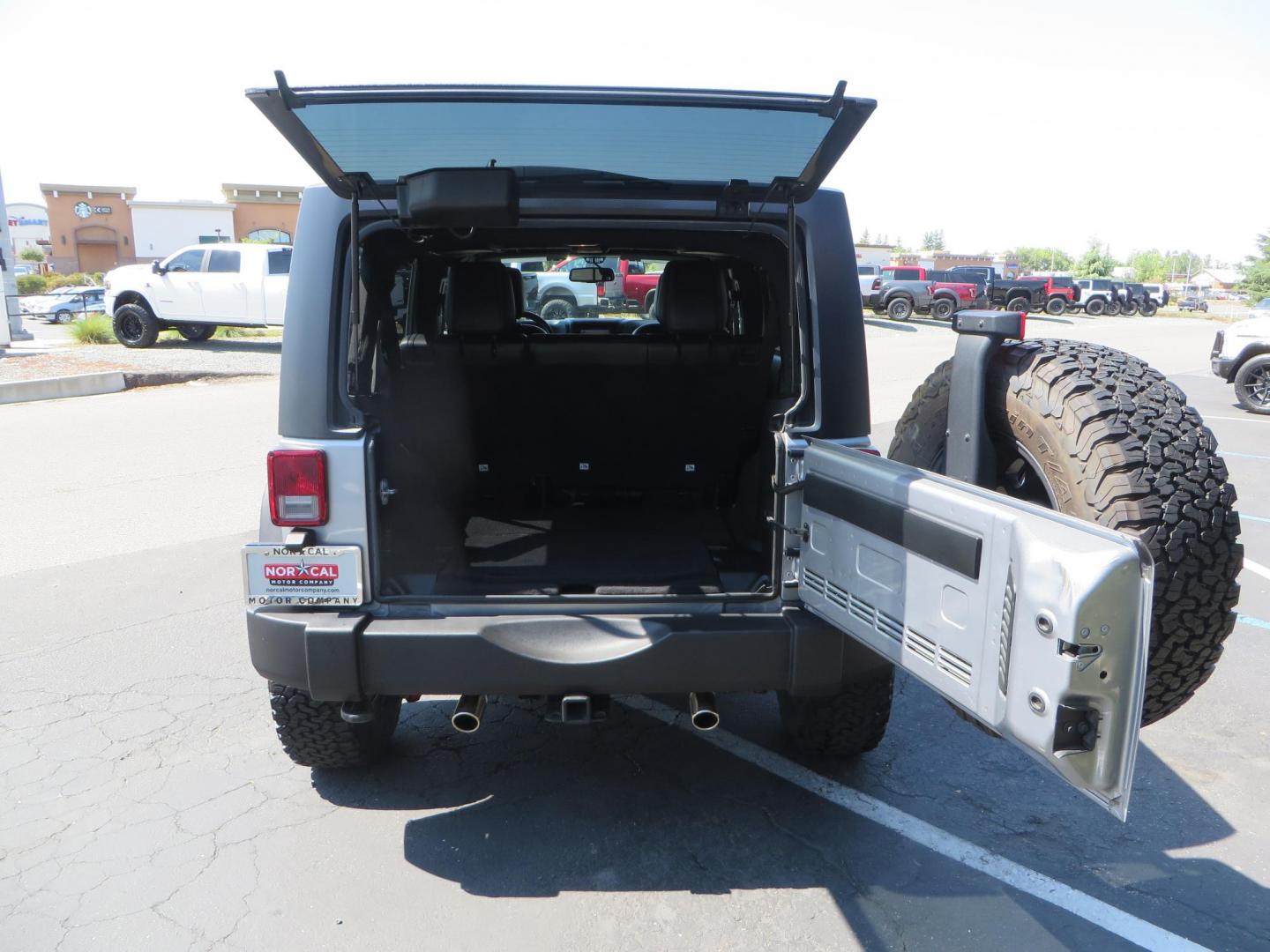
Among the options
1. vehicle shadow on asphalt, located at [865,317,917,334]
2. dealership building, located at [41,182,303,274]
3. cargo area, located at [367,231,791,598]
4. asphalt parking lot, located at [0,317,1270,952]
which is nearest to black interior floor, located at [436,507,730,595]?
cargo area, located at [367,231,791,598]

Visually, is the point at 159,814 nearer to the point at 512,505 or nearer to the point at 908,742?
the point at 512,505

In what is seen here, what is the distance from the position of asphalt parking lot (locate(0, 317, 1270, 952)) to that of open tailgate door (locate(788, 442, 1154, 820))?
2.89ft

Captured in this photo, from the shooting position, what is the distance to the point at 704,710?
9.05 feet

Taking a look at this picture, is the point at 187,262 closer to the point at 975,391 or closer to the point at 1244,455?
the point at 1244,455

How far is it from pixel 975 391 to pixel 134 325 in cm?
1947

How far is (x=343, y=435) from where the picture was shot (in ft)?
9.03

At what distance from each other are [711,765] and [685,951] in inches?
A: 39.5

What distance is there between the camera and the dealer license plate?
8.96ft

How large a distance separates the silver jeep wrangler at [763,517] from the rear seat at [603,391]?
60cm

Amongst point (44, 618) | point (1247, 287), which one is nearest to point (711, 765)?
point (44, 618)

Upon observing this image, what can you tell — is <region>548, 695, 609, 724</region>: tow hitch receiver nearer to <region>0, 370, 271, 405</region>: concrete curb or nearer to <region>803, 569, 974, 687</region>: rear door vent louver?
<region>803, 569, 974, 687</region>: rear door vent louver

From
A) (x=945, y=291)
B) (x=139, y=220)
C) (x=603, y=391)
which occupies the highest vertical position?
(x=139, y=220)

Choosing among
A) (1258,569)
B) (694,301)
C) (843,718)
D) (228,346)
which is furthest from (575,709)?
(228,346)

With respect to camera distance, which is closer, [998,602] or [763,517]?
[998,602]
